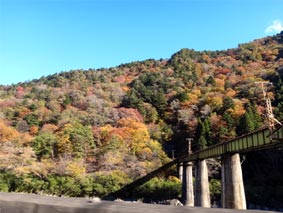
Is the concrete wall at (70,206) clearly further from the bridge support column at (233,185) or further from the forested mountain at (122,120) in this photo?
the forested mountain at (122,120)

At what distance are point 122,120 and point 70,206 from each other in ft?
191

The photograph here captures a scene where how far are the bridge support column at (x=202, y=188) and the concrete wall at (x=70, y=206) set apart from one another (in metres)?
26.2

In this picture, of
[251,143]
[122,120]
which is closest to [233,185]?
[251,143]

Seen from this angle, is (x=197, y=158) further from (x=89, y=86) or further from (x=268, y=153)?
(x=89, y=86)

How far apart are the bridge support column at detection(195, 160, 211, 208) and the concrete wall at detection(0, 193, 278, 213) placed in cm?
2625

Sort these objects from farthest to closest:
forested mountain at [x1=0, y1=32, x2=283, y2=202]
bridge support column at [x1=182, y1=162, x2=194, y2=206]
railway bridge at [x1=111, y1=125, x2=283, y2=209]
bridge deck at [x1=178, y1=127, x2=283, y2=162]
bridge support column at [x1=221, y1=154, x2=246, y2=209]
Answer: forested mountain at [x1=0, y1=32, x2=283, y2=202], bridge support column at [x1=182, y1=162, x2=194, y2=206], bridge support column at [x1=221, y1=154, x2=246, y2=209], railway bridge at [x1=111, y1=125, x2=283, y2=209], bridge deck at [x1=178, y1=127, x2=283, y2=162]

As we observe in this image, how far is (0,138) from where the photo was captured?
51.8 meters

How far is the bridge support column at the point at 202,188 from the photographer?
26.9 m

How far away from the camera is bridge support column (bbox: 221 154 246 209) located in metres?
19.3

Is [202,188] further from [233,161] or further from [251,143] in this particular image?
[251,143]

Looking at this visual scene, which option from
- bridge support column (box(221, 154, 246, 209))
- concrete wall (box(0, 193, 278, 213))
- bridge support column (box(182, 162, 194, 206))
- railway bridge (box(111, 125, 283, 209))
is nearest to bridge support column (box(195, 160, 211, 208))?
railway bridge (box(111, 125, 283, 209))

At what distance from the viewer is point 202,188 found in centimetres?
2764

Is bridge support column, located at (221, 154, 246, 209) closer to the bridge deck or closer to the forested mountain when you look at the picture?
the bridge deck

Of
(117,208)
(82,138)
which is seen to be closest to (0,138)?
(82,138)
